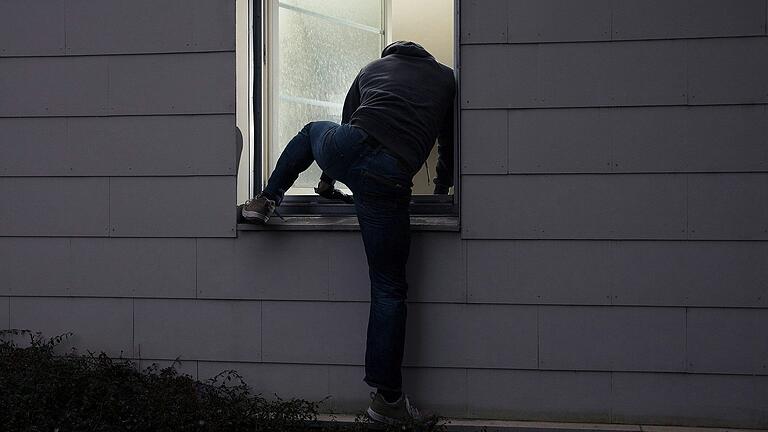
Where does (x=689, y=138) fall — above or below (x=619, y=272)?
above

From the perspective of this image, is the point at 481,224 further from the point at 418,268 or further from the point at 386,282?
the point at 386,282

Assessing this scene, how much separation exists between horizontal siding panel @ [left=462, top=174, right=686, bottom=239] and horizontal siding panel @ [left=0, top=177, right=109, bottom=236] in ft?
5.47

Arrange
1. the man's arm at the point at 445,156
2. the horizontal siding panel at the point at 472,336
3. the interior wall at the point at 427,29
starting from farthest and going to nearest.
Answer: the interior wall at the point at 427,29 < the man's arm at the point at 445,156 < the horizontal siding panel at the point at 472,336

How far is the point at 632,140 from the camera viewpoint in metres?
3.76

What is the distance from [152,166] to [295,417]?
131cm

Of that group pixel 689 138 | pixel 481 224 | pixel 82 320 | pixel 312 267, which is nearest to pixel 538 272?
pixel 481 224

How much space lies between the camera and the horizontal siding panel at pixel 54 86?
4.09 meters

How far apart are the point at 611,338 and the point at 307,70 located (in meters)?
1.90

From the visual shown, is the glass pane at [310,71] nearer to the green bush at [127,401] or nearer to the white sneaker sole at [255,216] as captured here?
the white sneaker sole at [255,216]

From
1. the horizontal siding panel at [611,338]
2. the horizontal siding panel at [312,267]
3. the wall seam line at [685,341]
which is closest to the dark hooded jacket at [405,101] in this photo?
the horizontal siding panel at [312,267]

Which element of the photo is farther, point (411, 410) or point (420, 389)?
point (420, 389)

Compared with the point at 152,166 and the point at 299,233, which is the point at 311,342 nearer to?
the point at 299,233

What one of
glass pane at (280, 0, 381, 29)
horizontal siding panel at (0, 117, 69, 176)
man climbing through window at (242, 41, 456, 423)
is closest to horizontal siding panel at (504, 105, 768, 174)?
man climbing through window at (242, 41, 456, 423)

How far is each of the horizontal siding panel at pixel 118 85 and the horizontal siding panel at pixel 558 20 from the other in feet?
4.14
